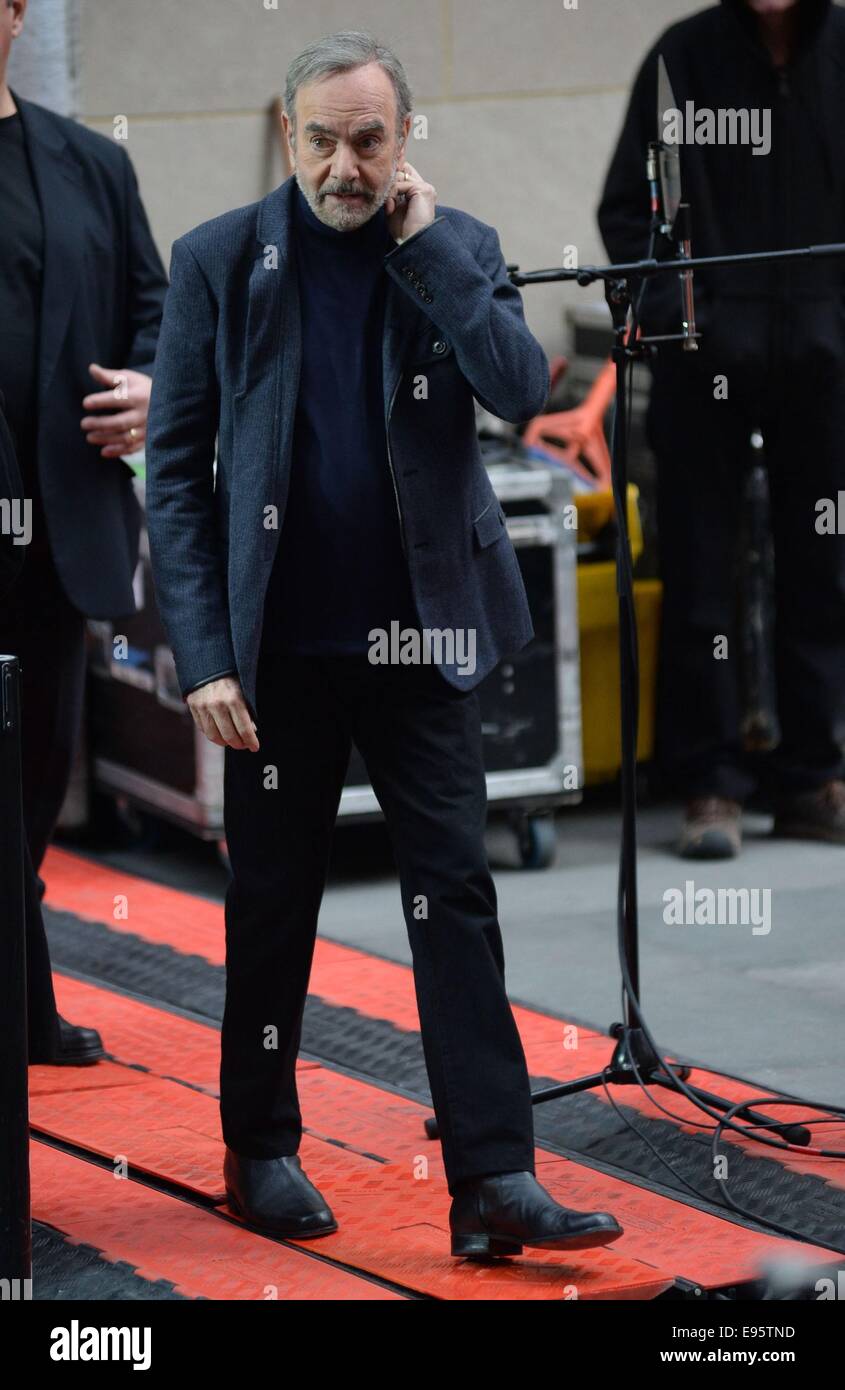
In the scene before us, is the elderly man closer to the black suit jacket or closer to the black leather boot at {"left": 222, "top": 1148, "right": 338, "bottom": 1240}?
the black leather boot at {"left": 222, "top": 1148, "right": 338, "bottom": 1240}

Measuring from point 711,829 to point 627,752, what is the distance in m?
2.09

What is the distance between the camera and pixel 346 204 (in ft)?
11.5

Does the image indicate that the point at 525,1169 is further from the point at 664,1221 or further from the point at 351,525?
the point at 351,525

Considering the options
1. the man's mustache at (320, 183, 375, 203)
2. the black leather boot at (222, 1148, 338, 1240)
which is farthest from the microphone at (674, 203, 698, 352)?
the black leather boot at (222, 1148, 338, 1240)

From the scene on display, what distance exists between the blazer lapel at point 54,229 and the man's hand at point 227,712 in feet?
4.32

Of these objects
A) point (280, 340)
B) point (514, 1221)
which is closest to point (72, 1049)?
point (514, 1221)

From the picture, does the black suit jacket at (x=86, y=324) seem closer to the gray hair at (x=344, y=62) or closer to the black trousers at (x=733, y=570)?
the gray hair at (x=344, y=62)

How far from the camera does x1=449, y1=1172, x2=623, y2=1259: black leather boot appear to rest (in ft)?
11.5

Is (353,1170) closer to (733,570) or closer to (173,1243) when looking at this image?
(173,1243)

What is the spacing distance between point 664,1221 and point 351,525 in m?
1.26

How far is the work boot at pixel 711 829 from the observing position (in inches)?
252

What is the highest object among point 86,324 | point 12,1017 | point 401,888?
point 86,324

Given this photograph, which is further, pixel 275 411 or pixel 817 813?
pixel 817 813
